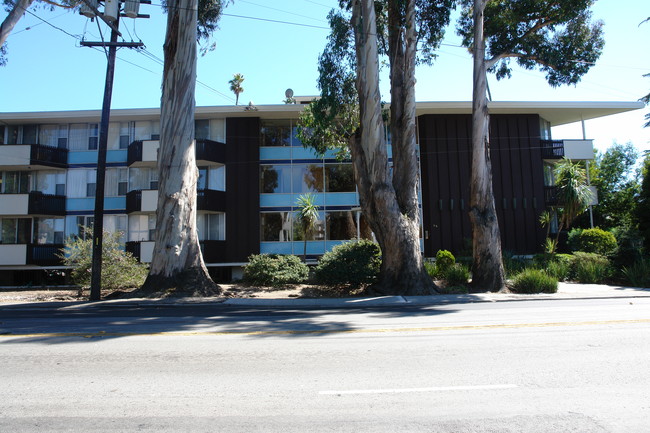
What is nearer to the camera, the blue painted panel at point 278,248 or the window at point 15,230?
the blue painted panel at point 278,248

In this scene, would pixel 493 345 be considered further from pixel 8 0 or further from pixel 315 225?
pixel 8 0

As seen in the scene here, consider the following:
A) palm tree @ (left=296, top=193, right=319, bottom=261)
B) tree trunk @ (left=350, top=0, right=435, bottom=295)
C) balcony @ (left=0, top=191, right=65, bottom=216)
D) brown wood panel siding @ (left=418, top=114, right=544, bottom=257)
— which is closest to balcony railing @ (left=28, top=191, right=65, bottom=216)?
balcony @ (left=0, top=191, right=65, bottom=216)

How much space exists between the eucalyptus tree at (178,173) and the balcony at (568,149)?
21634mm

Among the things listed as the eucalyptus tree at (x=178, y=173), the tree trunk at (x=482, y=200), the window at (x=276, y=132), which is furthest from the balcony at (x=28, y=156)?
the tree trunk at (x=482, y=200)

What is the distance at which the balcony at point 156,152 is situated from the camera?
24703mm

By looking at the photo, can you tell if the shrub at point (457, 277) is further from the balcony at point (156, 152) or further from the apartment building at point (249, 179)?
the balcony at point (156, 152)

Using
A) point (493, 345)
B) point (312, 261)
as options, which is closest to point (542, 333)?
point (493, 345)

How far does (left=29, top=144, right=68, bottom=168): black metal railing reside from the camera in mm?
25344

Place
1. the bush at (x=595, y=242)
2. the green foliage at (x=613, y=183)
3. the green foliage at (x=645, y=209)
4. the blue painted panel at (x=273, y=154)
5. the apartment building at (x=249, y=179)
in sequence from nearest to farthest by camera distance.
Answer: the green foliage at (x=645, y=209) → the bush at (x=595, y=242) → the apartment building at (x=249, y=179) → the blue painted panel at (x=273, y=154) → the green foliage at (x=613, y=183)

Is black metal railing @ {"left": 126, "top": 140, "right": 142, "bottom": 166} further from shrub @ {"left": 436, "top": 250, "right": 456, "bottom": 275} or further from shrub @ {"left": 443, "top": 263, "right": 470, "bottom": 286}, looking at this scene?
shrub @ {"left": 443, "top": 263, "right": 470, "bottom": 286}

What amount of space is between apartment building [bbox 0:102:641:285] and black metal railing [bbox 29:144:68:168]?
60 millimetres

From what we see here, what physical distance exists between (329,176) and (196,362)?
69.7 feet

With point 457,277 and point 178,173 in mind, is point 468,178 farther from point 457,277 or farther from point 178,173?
point 178,173

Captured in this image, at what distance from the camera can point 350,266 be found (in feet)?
55.9
